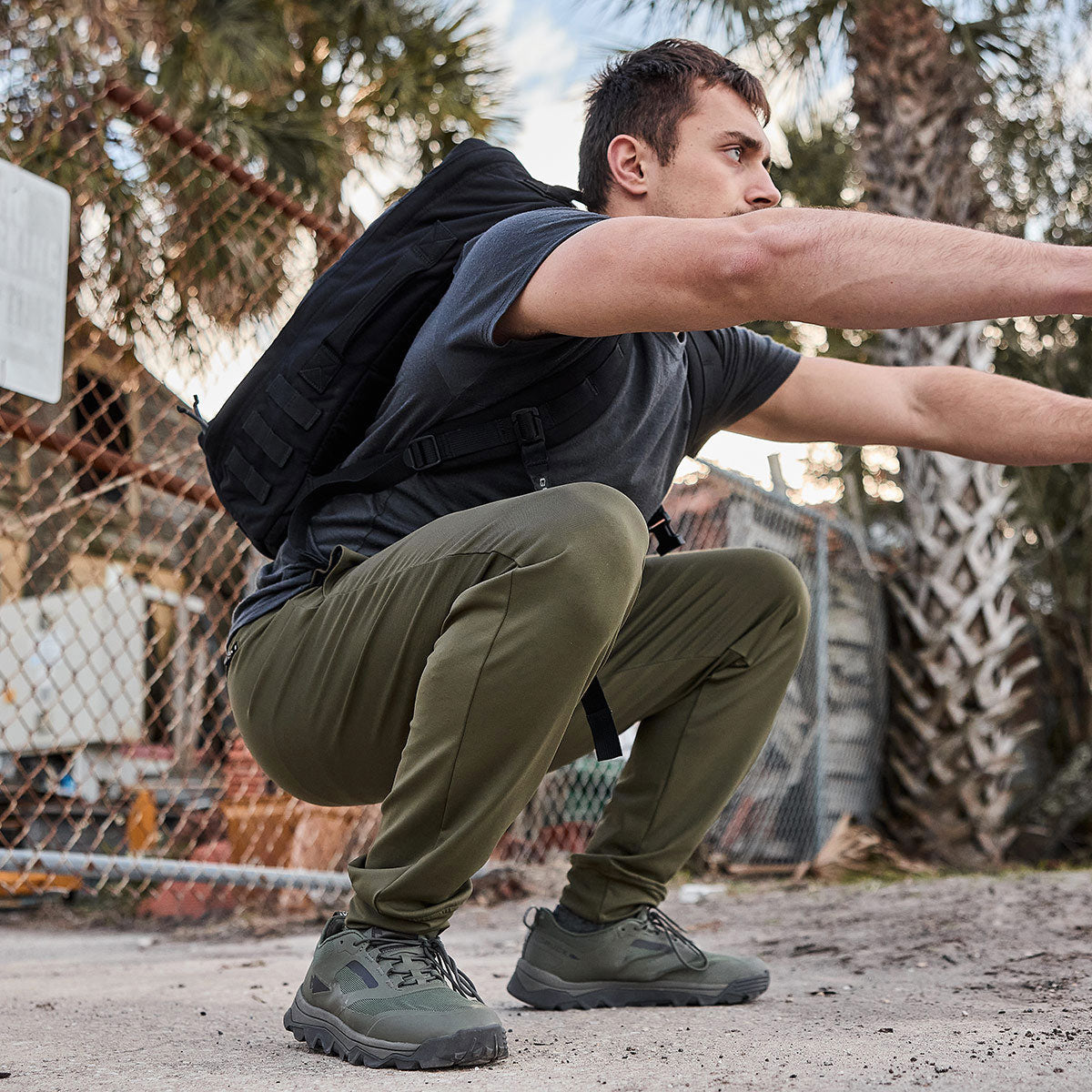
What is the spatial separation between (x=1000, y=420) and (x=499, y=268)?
3.26 feet

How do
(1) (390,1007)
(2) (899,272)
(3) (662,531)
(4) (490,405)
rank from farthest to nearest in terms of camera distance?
(3) (662,531)
(4) (490,405)
(1) (390,1007)
(2) (899,272)

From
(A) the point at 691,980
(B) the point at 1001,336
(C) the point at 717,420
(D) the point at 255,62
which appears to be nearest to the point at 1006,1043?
(A) the point at 691,980

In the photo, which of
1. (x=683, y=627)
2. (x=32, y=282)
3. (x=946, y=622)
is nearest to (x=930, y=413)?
(x=683, y=627)

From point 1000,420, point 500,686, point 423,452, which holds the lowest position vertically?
point 500,686

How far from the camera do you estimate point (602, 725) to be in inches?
67.2

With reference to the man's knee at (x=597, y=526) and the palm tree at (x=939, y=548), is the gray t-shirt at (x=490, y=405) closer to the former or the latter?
the man's knee at (x=597, y=526)

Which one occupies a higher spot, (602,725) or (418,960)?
(602,725)

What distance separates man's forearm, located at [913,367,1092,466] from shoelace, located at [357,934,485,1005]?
4.03ft

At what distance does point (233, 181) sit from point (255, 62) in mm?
5356

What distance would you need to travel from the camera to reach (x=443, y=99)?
868cm

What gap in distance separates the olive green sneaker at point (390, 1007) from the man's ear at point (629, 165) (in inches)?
50.5

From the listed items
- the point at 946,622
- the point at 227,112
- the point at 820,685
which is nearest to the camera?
the point at 820,685

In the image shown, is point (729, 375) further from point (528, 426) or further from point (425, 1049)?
point (425, 1049)

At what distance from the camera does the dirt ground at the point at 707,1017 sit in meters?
1.29
